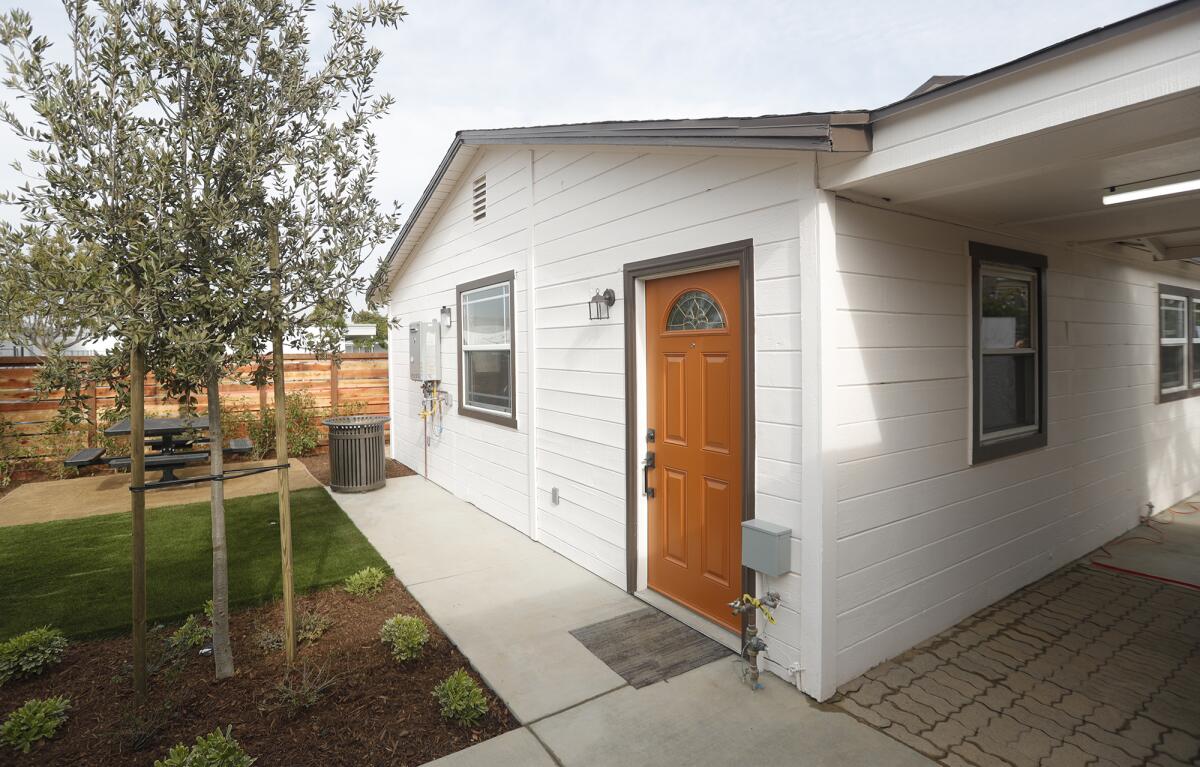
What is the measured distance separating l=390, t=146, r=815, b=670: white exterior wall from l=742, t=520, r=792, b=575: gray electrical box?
106mm

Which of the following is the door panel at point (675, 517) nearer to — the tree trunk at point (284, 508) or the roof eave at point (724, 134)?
the roof eave at point (724, 134)

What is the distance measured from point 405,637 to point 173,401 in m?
7.98

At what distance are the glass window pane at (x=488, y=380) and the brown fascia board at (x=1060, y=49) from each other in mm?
4240

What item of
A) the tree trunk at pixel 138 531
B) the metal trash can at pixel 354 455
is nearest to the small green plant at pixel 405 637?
the tree trunk at pixel 138 531

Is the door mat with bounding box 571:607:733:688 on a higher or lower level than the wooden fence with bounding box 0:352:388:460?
lower

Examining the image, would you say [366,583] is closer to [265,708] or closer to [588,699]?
[265,708]

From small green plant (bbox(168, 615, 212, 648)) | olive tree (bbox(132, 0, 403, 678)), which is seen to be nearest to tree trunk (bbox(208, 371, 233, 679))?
olive tree (bbox(132, 0, 403, 678))

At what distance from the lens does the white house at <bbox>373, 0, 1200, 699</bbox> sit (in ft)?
8.52

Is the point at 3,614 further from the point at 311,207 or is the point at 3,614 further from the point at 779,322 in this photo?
the point at 779,322

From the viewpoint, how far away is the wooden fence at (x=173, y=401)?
8250 mm

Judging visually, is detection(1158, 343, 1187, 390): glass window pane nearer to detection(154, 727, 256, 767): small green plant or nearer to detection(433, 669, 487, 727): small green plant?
detection(433, 669, 487, 727): small green plant

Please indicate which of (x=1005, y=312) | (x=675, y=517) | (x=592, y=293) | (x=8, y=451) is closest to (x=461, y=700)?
(x=675, y=517)

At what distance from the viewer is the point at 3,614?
3.99 metres

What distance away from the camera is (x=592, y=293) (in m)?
4.64
